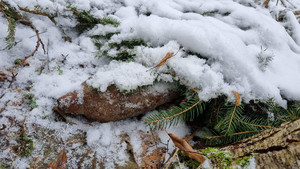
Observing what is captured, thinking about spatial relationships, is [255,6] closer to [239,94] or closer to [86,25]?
[239,94]

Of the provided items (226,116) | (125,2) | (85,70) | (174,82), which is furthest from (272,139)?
(125,2)

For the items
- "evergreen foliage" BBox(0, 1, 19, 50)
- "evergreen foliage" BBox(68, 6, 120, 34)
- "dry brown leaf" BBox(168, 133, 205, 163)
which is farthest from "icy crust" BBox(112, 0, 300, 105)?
"evergreen foliage" BBox(0, 1, 19, 50)

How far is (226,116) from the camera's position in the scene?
1.43 m

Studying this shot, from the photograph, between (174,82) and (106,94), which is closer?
(106,94)

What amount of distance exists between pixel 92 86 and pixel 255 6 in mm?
2339

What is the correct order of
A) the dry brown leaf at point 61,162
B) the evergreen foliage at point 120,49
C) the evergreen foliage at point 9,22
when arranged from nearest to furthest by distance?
the dry brown leaf at point 61,162, the evergreen foliage at point 9,22, the evergreen foliage at point 120,49

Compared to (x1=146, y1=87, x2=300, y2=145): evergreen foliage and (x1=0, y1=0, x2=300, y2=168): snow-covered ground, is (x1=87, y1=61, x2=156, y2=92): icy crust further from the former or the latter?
(x1=146, y1=87, x2=300, y2=145): evergreen foliage

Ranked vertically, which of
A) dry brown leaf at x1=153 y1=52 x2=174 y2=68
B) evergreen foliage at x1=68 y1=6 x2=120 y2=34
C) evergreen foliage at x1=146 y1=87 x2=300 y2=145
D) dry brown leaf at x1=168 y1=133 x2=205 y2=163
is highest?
dry brown leaf at x1=153 y1=52 x2=174 y2=68

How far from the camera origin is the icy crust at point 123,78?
55.6 inches

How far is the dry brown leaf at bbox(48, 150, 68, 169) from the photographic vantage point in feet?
3.92

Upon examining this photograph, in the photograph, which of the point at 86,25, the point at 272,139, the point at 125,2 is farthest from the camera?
the point at 125,2

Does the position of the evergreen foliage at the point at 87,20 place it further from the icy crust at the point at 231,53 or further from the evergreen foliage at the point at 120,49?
the evergreen foliage at the point at 120,49

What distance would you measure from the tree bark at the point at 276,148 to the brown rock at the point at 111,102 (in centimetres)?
67

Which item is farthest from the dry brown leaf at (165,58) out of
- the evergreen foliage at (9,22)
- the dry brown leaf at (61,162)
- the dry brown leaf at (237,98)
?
the evergreen foliage at (9,22)
